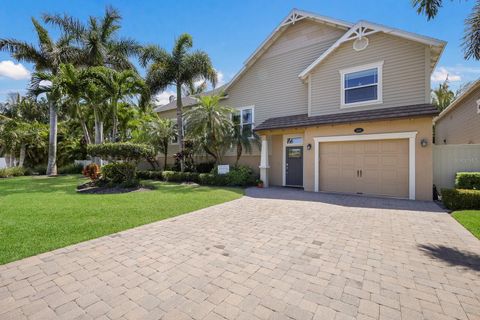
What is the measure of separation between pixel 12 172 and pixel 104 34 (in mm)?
13212

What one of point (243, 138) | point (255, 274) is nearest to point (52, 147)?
point (243, 138)

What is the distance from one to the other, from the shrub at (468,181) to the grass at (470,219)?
1777 mm

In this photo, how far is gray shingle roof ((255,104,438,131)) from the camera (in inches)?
352

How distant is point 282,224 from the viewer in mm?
5852

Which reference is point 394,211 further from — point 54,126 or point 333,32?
point 54,126

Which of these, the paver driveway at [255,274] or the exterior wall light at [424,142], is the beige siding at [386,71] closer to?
the exterior wall light at [424,142]

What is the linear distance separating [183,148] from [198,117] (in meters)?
3.67

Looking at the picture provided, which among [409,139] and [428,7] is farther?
[409,139]

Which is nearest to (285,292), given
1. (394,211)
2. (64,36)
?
(394,211)

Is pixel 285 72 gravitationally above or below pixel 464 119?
above

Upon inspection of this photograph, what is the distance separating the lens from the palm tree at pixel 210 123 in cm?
1300

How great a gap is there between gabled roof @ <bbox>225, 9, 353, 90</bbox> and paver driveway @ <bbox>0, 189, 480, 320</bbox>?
11241 millimetres

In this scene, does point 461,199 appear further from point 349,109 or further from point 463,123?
point 463,123

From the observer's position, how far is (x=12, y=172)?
723 inches
